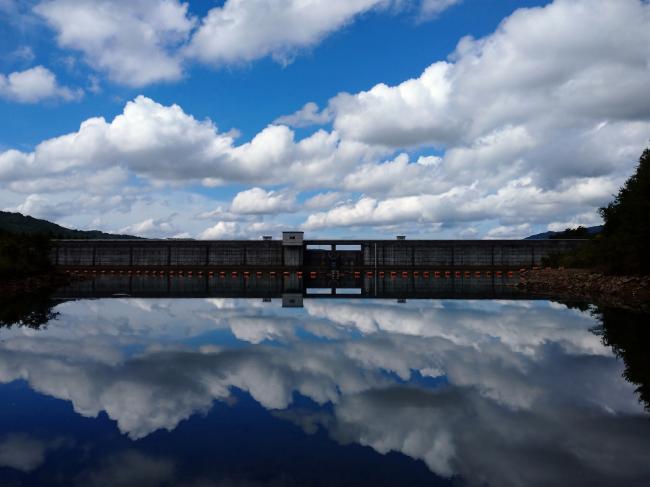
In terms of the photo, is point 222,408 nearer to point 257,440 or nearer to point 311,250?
point 257,440

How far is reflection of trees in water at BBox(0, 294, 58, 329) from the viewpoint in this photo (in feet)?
84.3

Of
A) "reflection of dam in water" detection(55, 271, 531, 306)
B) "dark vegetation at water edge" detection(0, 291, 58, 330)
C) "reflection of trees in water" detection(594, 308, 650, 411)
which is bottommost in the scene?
"reflection of dam in water" detection(55, 271, 531, 306)

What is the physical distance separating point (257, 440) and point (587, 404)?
774 centimetres

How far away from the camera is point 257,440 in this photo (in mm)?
9359

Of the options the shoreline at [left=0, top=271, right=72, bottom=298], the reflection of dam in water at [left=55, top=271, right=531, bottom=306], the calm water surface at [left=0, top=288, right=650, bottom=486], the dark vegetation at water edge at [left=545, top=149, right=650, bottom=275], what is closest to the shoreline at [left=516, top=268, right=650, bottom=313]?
the dark vegetation at water edge at [left=545, top=149, right=650, bottom=275]

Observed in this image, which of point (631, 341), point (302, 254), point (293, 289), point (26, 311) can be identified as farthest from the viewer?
point (302, 254)

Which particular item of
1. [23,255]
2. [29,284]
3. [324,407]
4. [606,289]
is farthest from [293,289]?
[324,407]

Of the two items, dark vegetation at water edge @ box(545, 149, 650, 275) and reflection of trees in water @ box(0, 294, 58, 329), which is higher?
dark vegetation at water edge @ box(545, 149, 650, 275)

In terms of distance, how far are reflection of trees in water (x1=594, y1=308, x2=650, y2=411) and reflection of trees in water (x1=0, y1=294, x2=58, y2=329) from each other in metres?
24.4

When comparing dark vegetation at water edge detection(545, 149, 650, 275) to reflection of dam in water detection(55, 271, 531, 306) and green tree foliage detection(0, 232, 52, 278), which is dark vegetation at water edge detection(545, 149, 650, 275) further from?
green tree foliage detection(0, 232, 52, 278)

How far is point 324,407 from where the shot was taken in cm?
1131

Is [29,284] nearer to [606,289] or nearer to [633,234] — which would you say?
[606,289]

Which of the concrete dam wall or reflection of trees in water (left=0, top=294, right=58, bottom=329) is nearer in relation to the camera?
reflection of trees in water (left=0, top=294, right=58, bottom=329)

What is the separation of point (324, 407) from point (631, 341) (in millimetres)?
13934
